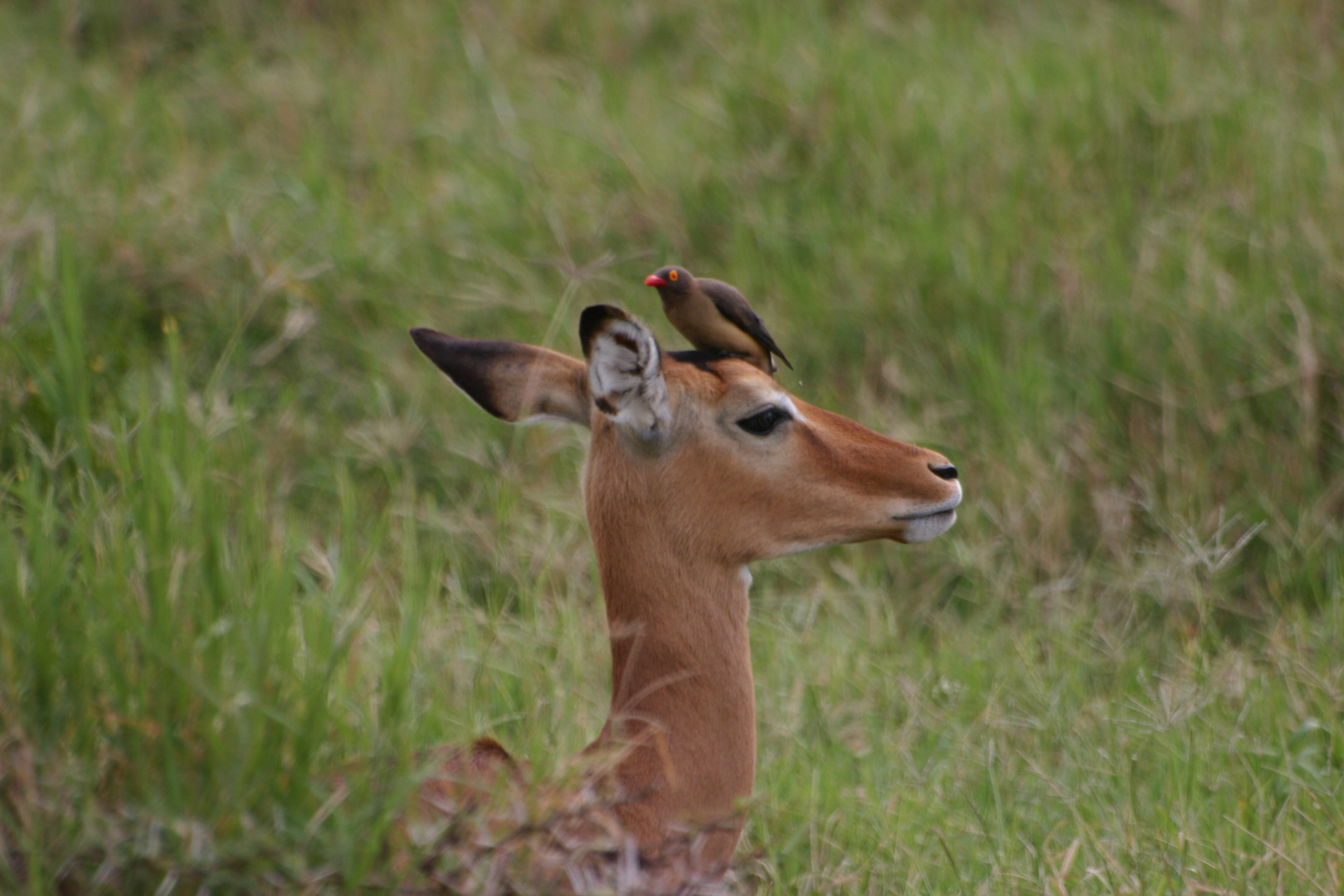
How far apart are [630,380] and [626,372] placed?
0.06 ft

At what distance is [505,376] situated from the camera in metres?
3.35

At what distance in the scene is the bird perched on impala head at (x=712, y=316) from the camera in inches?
130

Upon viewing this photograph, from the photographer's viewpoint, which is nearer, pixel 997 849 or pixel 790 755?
pixel 997 849

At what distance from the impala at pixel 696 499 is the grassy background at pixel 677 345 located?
28cm

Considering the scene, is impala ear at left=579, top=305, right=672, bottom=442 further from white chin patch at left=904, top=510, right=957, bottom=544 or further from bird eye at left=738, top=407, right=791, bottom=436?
white chin patch at left=904, top=510, right=957, bottom=544

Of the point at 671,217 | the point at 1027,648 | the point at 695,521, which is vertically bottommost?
the point at 1027,648

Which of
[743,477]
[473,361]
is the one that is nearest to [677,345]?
[473,361]

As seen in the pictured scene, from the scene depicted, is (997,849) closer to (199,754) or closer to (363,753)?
(363,753)

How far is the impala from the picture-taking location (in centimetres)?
304

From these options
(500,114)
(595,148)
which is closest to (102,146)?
(500,114)

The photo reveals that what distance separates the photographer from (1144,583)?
14.0ft

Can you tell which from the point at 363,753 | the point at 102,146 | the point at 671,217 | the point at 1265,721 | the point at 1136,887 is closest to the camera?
the point at 363,753

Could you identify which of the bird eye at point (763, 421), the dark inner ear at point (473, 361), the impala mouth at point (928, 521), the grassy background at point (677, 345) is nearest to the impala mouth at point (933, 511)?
the impala mouth at point (928, 521)

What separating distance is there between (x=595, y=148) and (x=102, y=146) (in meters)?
2.33
